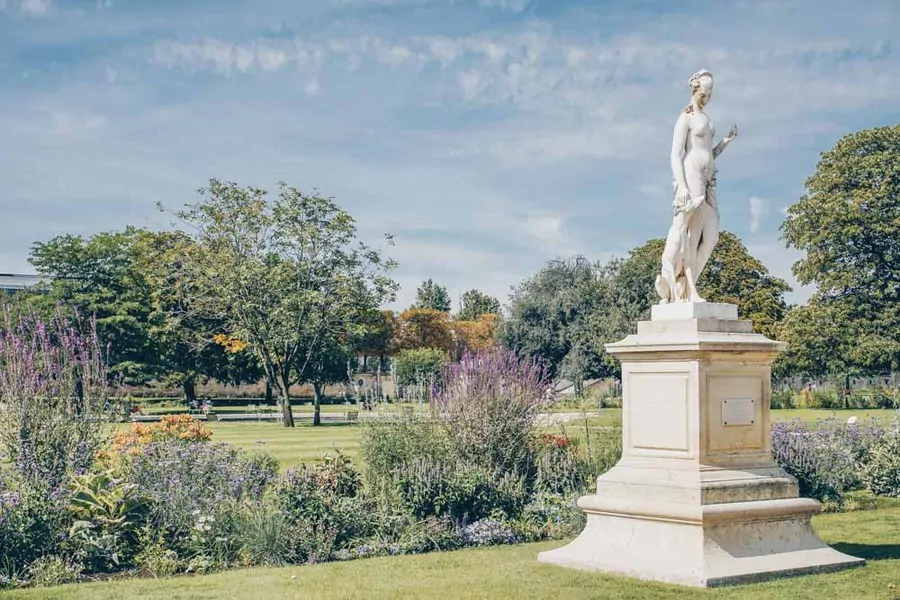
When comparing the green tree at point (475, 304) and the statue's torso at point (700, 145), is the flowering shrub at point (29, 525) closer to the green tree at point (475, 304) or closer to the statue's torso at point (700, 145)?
the statue's torso at point (700, 145)

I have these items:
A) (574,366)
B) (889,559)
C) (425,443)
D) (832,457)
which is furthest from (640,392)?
(574,366)

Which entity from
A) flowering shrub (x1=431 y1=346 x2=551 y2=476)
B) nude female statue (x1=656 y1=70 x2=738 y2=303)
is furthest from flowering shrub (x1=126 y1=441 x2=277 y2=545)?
nude female statue (x1=656 y1=70 x2=738 y2=303)

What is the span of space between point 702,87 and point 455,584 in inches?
209

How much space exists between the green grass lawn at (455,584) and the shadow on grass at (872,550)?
0.02 metres

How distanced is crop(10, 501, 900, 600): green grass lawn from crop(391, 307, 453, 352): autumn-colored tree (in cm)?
6944

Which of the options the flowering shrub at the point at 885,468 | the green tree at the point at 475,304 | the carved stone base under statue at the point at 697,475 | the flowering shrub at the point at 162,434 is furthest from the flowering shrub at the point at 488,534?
the green tree at the point at 475,304

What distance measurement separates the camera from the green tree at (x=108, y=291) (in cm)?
4928

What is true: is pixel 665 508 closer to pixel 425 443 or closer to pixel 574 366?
pixel 425 443

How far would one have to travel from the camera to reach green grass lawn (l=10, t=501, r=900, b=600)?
8.38 meters

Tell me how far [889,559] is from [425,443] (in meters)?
5.80

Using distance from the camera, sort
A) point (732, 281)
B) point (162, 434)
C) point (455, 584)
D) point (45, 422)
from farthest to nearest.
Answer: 1. point (732, 281)
2. point (162, 434)
3. point (45, 422)
4. point (455, 584)

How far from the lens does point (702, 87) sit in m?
10.1

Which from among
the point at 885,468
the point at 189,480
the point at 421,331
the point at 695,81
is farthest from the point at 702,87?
the point at 421,331

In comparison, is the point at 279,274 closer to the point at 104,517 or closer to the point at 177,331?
the point at 177,331
